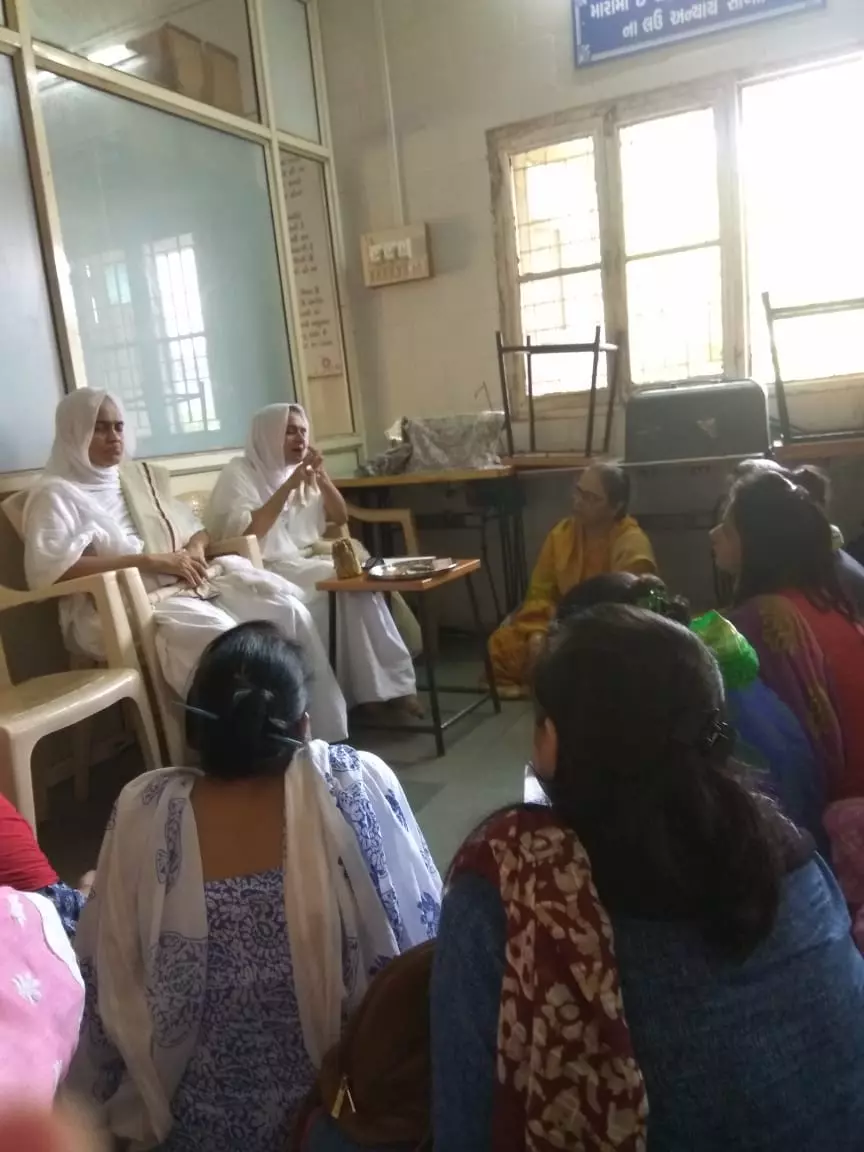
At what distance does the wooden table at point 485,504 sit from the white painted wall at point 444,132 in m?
0.40

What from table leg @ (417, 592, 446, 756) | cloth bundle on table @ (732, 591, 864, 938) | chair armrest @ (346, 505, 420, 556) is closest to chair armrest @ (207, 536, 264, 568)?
table leg @ (417, 592, 446, 756)

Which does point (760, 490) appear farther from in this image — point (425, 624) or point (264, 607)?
point (264, 607)

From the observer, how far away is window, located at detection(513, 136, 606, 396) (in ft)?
14.0

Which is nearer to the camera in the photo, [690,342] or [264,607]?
[264,607]

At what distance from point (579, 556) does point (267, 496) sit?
4.11 ft

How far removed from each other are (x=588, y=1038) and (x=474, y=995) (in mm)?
104

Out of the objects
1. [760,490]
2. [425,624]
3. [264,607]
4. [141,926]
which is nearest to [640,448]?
[425,624]

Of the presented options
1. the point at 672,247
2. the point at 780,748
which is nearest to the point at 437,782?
the point at 780,748

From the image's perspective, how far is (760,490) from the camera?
5.68 ft

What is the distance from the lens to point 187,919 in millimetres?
1151

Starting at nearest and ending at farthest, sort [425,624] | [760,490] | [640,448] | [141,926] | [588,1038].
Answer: [588,1038], [141,926], [760,490], [425,624], [640,448]

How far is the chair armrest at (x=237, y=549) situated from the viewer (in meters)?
3.27

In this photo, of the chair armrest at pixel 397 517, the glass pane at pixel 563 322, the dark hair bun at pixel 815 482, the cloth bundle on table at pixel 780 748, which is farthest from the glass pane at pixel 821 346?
the cloth bundle on table at pixel 780 748

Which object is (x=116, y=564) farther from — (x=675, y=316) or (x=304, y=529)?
(x=675, y=316)
